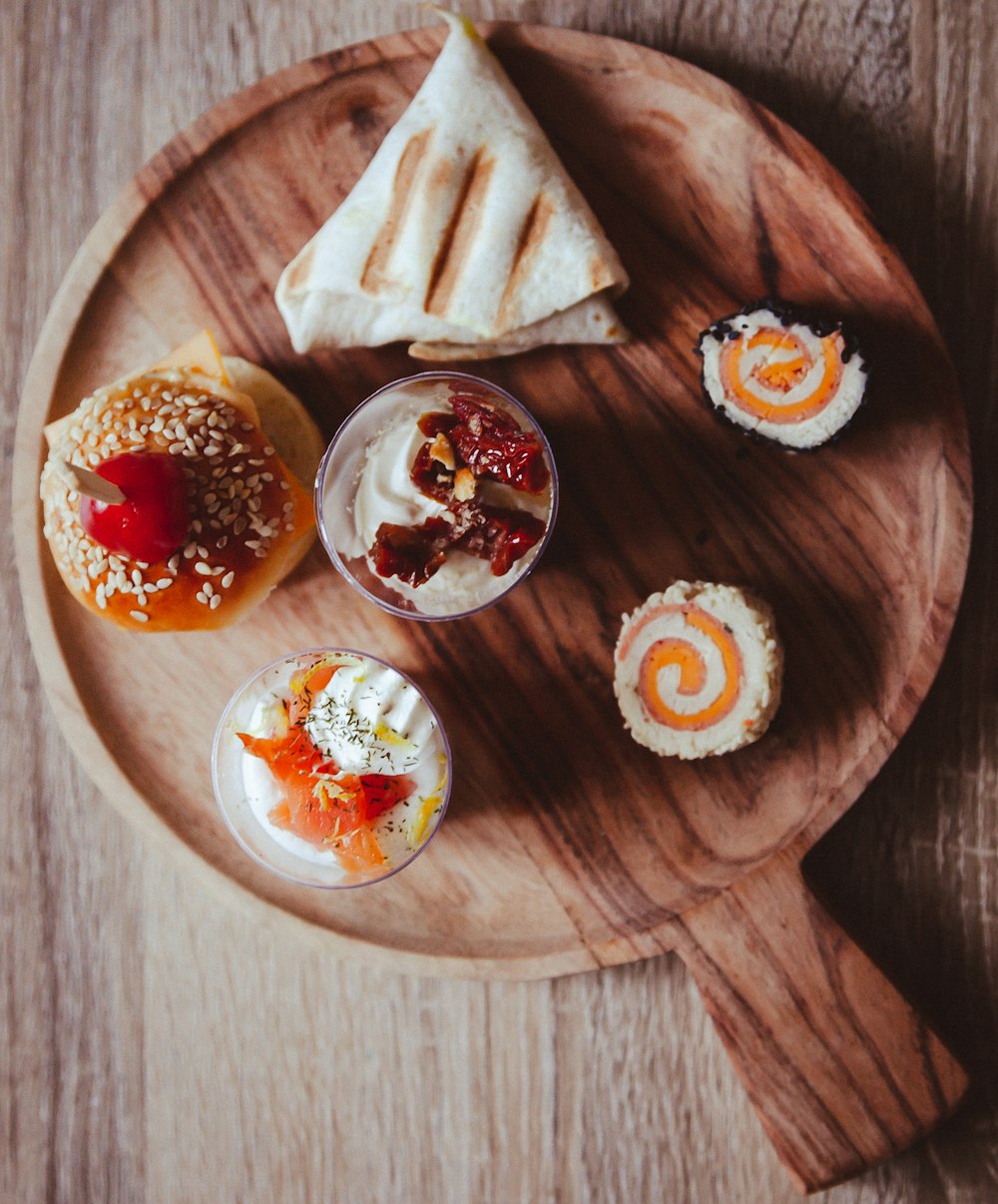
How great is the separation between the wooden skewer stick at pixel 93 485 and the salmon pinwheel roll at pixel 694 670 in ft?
3.13

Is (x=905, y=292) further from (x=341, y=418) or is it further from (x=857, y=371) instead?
(x=341, y=418)

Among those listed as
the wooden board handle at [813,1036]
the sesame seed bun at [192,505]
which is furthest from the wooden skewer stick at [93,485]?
the wooden board handle at [813,1036]

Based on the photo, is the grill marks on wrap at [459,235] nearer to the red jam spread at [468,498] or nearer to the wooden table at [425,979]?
the red jam spread at [468,498]

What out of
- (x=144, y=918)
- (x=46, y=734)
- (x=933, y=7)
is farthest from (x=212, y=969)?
(x=933, y=7)

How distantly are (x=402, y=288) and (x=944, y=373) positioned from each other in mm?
1030

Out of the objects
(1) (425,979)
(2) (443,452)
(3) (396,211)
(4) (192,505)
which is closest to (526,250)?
(3) (396,211)

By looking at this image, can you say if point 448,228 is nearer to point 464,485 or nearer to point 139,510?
point 464,485

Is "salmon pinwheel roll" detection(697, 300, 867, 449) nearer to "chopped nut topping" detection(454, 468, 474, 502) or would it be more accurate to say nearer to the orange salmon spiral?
the orange salmon spiral

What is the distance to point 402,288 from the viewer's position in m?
1.84

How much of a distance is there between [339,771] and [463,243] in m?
1.03

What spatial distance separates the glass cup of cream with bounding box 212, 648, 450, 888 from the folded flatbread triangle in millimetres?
668

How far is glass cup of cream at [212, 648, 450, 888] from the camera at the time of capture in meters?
1.75

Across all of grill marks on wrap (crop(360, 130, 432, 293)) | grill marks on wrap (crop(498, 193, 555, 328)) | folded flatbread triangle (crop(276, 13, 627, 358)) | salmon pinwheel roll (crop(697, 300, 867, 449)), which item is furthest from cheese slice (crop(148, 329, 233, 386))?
salmon pinwheel roll (crop(697, 300, 867, 449))

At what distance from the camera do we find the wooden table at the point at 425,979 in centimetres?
191
